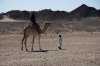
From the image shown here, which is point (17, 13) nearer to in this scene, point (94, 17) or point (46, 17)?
point (46, 17)

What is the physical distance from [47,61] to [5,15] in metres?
97.1

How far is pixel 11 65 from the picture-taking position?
17688mm

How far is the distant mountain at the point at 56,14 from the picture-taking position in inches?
4326

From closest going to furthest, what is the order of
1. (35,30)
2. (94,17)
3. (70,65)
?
(70,65) → (35,30) → (94,17)

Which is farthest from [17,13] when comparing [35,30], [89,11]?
[35,30]

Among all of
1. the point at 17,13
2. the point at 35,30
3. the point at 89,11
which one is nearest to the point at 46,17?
the point at 17,13

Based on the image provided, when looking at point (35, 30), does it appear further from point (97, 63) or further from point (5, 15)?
point (5, 15)

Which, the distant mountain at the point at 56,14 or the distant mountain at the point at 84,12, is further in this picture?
the distant mountain at the point at 84,12

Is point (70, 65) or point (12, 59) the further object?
point (12, 59)

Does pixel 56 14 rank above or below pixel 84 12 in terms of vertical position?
below

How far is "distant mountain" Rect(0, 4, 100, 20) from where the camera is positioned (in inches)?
4326

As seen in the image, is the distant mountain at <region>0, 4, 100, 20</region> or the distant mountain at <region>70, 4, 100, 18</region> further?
the distant mountain at <region>70, 4, 100, 18</region>

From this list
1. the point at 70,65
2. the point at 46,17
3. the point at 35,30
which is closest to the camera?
the point at 70,65

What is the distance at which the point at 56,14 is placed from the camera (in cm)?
11369
